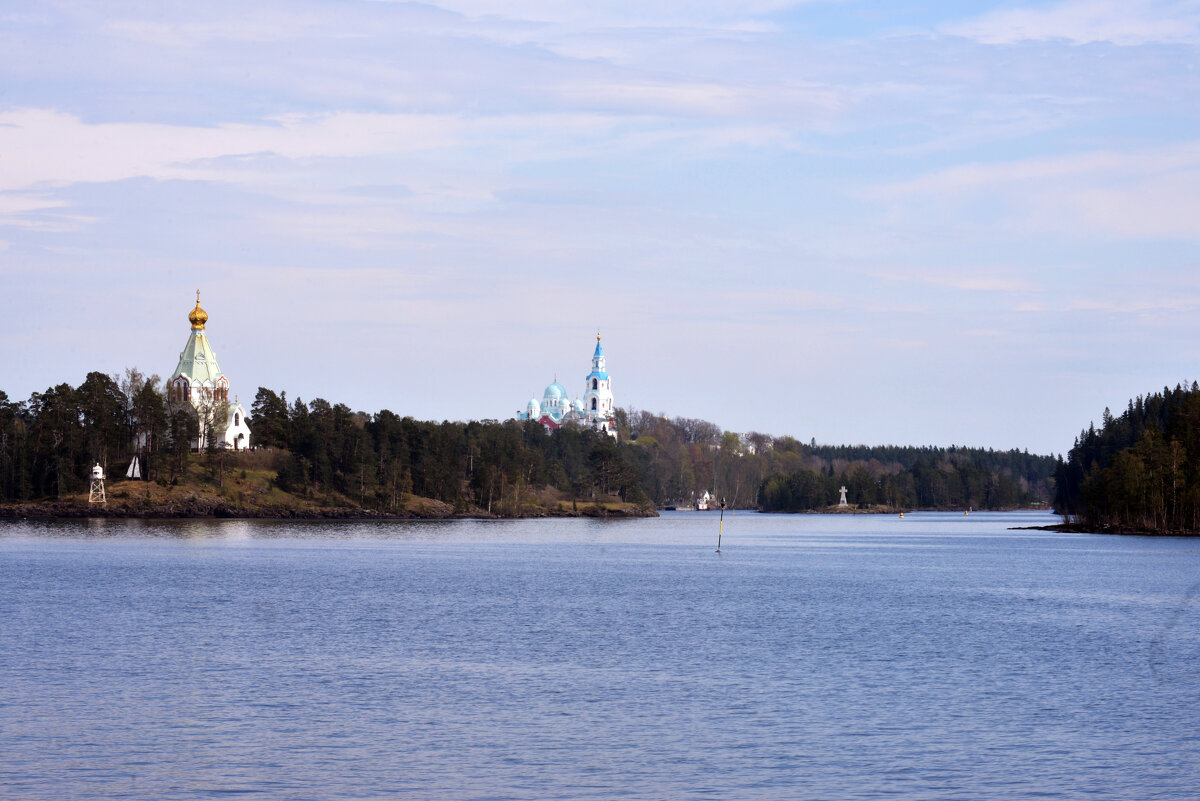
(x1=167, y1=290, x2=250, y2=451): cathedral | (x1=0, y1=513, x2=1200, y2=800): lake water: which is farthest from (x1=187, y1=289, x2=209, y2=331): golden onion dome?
(x1=0, y1=513, x2=1200, y2=800): lake water

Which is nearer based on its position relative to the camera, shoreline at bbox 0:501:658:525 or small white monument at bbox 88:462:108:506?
small white monument at bbox 88:462:108:506

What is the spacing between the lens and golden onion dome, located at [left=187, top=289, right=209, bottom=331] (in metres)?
159

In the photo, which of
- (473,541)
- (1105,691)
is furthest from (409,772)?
(473,541)

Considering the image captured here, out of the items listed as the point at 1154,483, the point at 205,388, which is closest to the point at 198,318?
the point at 205,388

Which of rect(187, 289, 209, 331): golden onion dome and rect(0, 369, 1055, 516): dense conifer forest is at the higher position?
rect(187, 289, 209, 331): golden onion dome

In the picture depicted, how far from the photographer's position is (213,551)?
292 ft

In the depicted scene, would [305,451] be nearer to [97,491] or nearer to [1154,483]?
[97,491]

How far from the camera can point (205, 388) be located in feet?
512

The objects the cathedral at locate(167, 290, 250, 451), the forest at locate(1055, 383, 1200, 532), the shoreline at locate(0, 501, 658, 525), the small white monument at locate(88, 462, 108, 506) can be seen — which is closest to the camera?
the forest at locate(1055, 383, 1200, 532)

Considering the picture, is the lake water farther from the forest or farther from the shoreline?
the shoreline

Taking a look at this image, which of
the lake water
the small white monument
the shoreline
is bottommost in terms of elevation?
the lake water

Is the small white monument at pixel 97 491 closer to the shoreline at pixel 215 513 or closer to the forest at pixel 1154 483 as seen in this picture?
the shoreline at pixel 215 513

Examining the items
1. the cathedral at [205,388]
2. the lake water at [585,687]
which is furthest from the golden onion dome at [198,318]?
the lake water at [585,687]

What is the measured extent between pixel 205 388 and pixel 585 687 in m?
134
